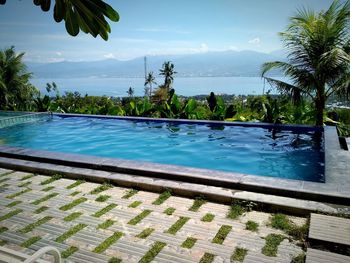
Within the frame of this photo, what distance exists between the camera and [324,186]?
435 centimetres

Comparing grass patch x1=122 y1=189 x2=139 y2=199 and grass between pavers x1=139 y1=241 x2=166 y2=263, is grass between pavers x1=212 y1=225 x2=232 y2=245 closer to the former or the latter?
grass between pavers x1=139 y1=241 x2=166 y2=263

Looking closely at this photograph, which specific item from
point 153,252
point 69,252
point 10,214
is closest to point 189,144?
point 10,214

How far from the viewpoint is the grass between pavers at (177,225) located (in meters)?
3.58

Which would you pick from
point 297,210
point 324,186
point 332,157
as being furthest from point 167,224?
point 332,157

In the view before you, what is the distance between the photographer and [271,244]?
3.21 m

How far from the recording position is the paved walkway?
313 cm

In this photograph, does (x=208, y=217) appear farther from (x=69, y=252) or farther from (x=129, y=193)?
(x=69, y=252)

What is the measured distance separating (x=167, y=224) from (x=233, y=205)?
3.55ft

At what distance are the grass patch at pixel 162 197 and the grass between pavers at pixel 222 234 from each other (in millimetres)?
1146

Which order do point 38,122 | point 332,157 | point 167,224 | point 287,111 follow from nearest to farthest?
point 167,224 < point 332,157 < point 287,111 < point 38,122

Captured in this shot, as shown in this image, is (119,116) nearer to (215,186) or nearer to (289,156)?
(289,156)

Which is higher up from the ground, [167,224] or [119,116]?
[119,116]

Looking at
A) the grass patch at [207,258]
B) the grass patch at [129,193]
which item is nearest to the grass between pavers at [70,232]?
the grass patch at [129,193]

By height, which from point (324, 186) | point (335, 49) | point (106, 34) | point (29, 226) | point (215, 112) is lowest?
point (29, 226)
